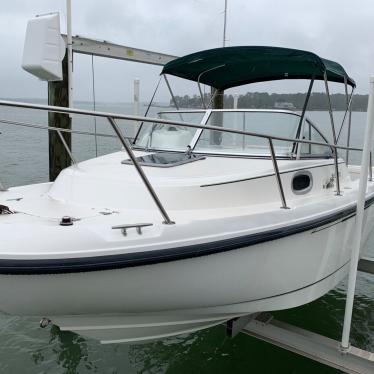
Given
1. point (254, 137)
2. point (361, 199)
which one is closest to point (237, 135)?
→ point (254, 137)

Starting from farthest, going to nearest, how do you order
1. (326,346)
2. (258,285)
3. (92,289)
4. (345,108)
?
(345,108) < (326,346) < (258,285) < (92,289)

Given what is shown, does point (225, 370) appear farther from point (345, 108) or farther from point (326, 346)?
point (345, 108)

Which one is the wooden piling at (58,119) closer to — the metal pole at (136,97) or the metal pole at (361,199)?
the metal pole at (136,97)

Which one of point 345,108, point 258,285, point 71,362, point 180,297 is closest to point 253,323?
point 258,285

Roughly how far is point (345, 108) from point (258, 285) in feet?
8.20

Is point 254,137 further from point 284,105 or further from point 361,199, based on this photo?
point 361,199

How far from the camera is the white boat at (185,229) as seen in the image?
2.56 metres

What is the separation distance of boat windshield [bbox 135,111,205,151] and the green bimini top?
655mm

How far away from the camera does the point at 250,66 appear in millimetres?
4984

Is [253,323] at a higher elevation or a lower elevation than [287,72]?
lower

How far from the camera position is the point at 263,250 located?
2967 millimetres

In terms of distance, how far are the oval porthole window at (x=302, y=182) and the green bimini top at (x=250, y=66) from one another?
3.16 ft

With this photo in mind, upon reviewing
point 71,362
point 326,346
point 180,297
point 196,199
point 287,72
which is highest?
point 287,72

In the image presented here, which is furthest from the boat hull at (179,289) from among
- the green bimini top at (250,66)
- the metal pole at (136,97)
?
the metal pole at (136,97)
